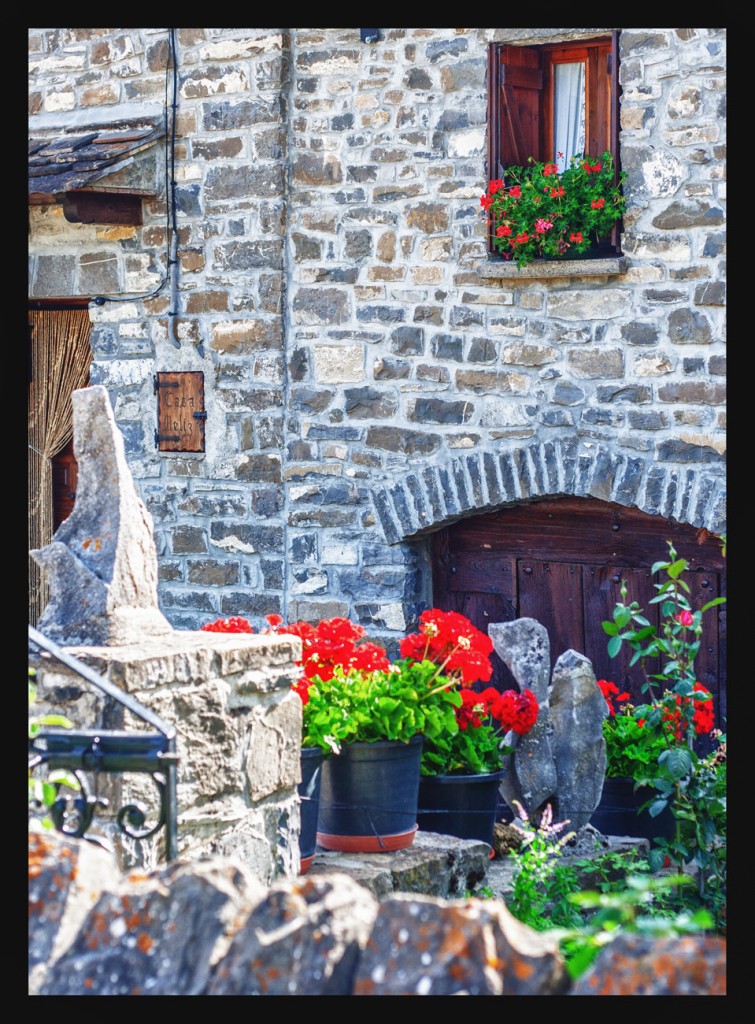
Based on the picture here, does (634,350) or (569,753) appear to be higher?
(634,350)

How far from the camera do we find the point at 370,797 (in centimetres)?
364

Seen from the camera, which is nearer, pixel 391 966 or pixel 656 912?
pixel 391 966

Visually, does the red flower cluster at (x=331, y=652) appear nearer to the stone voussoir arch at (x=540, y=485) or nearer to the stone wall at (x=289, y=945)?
the stone wall at (x=289, y=945)

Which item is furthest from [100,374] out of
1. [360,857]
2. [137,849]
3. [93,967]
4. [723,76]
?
[93,967]

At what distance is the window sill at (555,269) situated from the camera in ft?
18.6

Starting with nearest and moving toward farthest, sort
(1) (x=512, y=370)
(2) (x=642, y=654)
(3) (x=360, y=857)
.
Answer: (3) (x=360, y=857) → (2) (x=642, y=654) → (1) (x=512, y=370)

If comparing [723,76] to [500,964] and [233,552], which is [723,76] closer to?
[233,552]

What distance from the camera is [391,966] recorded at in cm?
161

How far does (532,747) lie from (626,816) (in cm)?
59

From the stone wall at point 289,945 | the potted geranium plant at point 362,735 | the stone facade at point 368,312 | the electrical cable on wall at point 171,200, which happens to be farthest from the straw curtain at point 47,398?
the stone wall at point 289,945

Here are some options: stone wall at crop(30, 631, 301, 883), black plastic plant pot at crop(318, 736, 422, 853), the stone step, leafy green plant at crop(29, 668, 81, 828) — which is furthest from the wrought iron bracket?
black plastic plant pot at crop(318, 736, 422, 853)

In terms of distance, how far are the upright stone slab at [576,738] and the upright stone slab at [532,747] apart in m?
0.04

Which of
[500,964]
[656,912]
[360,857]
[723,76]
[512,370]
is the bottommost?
[656,912]

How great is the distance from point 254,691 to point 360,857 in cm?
80
